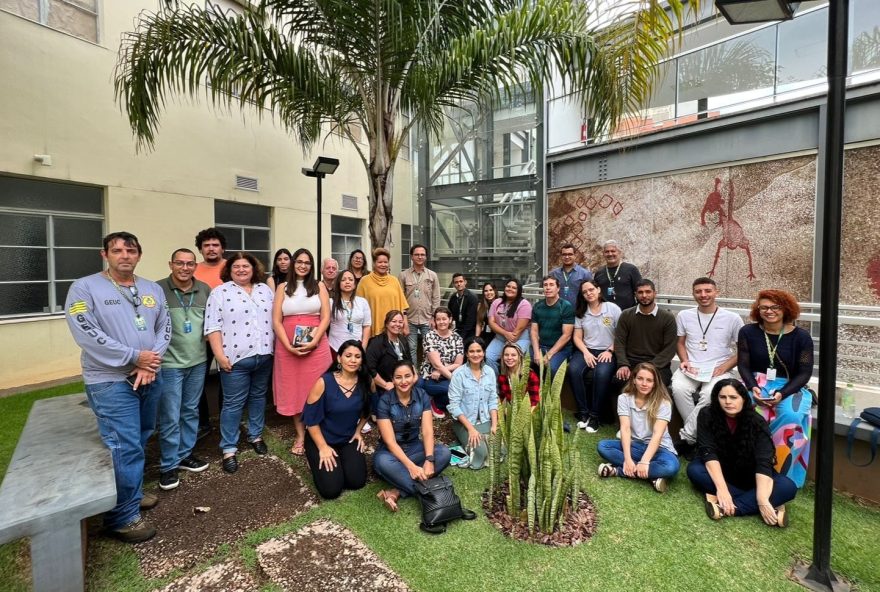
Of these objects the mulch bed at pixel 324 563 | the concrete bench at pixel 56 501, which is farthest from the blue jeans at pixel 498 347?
the concrete bench at pixel 56 501

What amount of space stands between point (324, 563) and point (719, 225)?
22.0ft

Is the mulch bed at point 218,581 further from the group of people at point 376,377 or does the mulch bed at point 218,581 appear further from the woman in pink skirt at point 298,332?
the woman in pink skirt at point 298,332

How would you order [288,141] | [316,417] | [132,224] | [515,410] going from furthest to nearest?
[288,141]
[132,224]
[316,417]
[515,410]

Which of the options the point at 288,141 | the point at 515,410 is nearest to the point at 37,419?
the point at 515,410

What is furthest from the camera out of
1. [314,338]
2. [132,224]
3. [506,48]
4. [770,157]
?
A: [132,224]

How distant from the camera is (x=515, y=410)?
2805mm

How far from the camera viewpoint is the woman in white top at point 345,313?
13.6ft

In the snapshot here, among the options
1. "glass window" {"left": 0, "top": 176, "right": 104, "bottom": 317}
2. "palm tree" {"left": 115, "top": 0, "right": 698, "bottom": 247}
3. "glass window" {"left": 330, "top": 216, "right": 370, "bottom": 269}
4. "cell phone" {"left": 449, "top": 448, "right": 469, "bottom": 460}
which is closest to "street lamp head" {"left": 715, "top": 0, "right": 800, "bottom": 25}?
"palm tree" {"left": 115, "top": 0, "right": 698, "bottom": 247}

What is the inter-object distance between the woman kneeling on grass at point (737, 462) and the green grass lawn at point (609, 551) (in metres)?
0.11

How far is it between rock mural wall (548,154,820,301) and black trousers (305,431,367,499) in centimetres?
583

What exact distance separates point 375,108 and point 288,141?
4.95 m

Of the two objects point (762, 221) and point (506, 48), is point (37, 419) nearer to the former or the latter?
point (506, 48)

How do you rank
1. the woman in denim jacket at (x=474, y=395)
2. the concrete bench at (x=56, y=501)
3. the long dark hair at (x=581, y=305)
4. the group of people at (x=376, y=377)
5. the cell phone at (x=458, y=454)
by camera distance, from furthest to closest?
the long dark hair at (x=581, y=305), the woman in denim jacket at (x=474, y=395), the cell phone at (x=458, y=454), the group of people at (x=376, y=377), the concrete bench at (x=56, y=501)

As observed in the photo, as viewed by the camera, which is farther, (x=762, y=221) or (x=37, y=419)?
(x=762, y=221)
